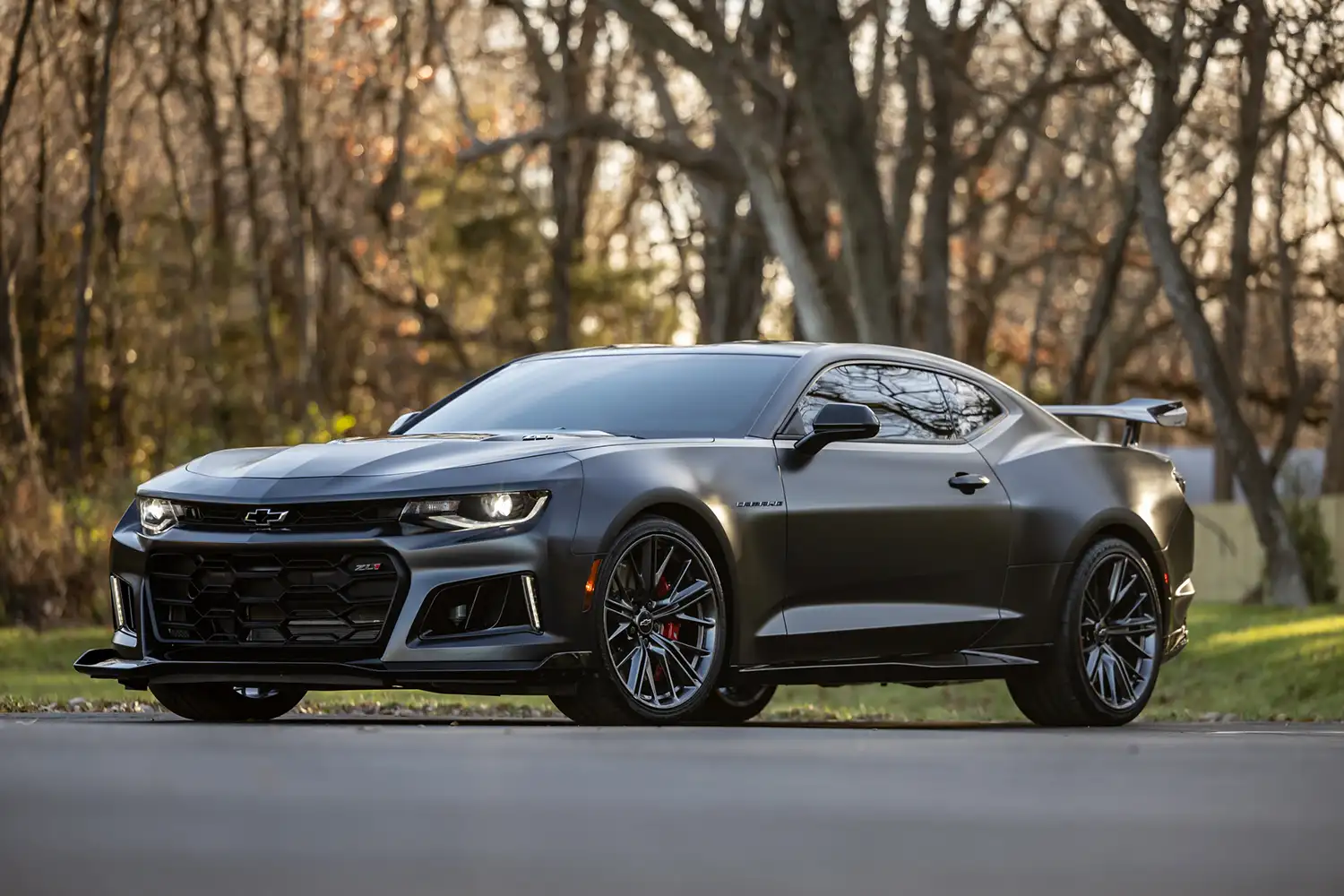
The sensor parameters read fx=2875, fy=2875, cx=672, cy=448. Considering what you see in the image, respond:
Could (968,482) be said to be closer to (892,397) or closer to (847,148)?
(892,397)

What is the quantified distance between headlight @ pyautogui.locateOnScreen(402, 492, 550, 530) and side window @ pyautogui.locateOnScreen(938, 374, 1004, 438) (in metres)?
2.70

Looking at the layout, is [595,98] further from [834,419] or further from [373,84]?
[834,419]

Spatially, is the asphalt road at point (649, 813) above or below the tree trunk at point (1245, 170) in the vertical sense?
below

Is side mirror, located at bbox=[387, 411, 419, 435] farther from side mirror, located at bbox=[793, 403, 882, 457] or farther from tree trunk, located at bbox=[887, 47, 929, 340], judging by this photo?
tree trunk, located at bbox=[887, 47, 929, 340]

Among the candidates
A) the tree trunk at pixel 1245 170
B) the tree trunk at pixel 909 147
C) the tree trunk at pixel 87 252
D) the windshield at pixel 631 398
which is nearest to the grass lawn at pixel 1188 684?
the windshield at pixel 631 398

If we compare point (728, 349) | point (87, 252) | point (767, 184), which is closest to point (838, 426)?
point (728, 349)

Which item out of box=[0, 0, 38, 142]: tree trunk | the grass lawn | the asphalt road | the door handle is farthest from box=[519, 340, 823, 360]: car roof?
box=[0, 0, 38, 142]: tree trunk

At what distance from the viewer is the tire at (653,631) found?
1015 cm

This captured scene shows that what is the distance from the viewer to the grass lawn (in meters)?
16.3

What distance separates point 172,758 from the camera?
28.9ft

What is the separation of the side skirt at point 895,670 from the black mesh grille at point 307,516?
4.93ft

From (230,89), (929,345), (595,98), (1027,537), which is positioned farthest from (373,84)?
(1027,537)

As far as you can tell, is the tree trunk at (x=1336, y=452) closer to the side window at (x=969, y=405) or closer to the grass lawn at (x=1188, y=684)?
the grass lawn at (x=1188, y=684)

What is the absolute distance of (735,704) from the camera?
1236cm
